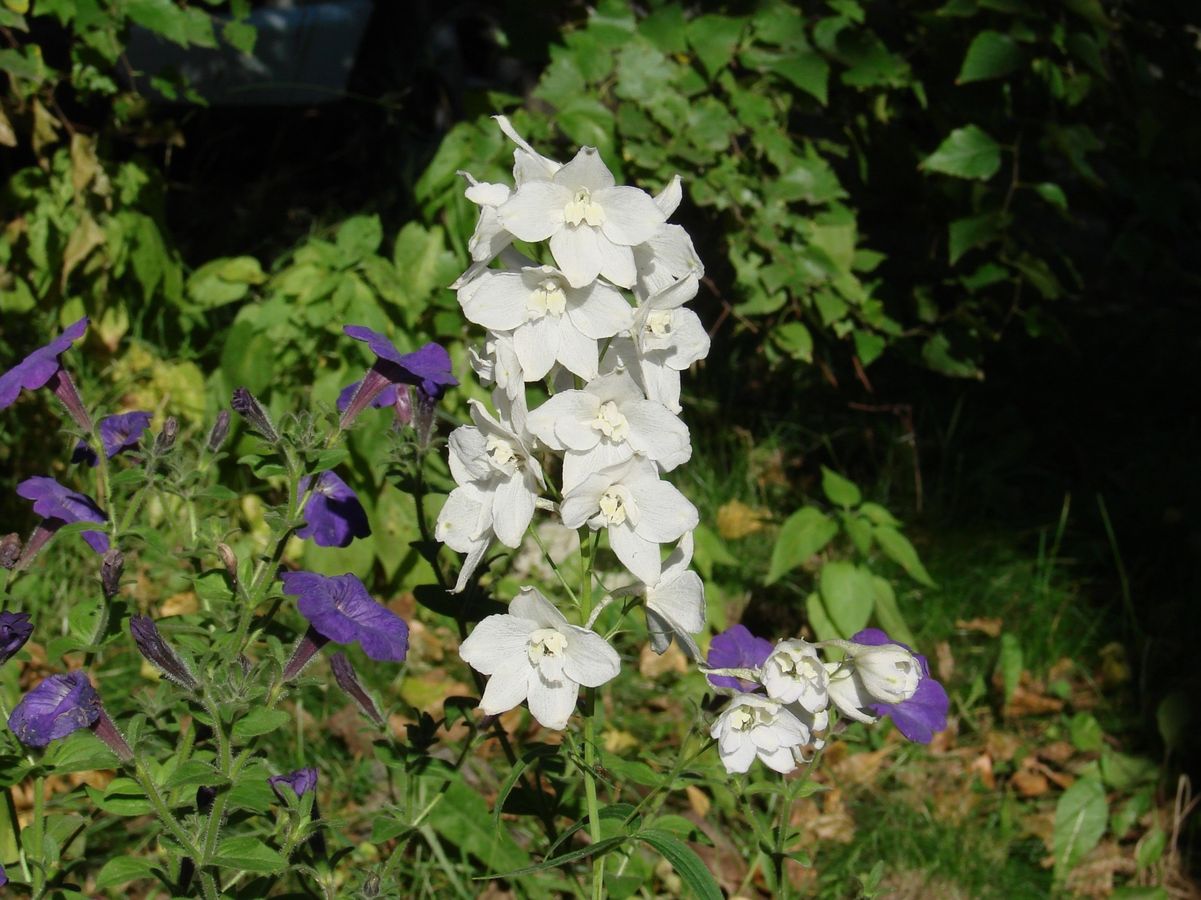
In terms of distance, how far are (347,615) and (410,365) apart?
1.05 feet

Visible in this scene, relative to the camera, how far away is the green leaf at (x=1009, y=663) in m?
2.91

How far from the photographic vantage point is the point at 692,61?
313 centimetres

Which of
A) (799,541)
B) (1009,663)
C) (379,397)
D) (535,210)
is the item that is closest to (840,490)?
(799,541)

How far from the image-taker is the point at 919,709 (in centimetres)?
164

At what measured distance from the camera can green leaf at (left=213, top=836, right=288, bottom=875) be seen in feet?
4.57

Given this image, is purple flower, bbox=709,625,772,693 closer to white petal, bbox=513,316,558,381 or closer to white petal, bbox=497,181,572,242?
white petal, bbox=513,316,558,381

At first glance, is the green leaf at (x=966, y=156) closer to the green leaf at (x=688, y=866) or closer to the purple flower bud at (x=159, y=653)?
the green leaf at (x=688, y=866)

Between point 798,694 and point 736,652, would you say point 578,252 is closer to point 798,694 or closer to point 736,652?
point 798,694

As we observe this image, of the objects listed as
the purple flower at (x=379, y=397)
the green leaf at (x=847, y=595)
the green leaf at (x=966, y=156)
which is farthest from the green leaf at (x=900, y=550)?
the purple flower at (x=379, y=397)

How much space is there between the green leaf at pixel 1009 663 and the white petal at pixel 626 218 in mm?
1946

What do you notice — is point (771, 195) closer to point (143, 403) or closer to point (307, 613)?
point (143, 403)

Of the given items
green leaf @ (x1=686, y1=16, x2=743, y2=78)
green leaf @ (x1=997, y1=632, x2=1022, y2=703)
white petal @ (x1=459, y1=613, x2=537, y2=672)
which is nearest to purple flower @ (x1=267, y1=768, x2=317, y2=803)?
white petal @ (x1=459, y1=613, x2=537, y2=672)

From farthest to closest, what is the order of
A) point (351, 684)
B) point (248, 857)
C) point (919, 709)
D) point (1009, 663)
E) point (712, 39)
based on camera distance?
point (712, 39), point (1009, 663), point (919, 709), point (351, 684), point (248, 857)

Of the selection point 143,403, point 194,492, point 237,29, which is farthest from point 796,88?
point 194,492
